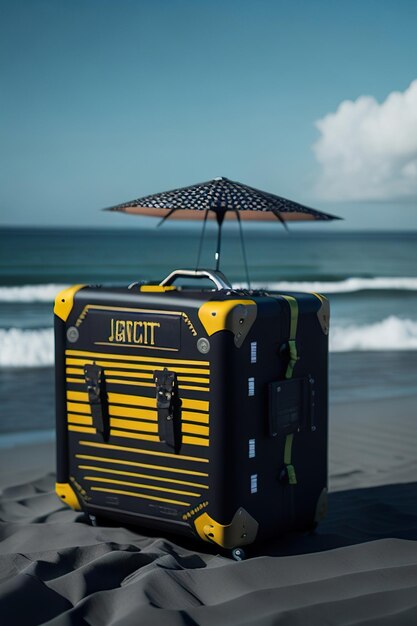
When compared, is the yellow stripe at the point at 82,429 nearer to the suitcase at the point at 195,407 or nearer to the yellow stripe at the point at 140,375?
the suitcase at the point at 195,407

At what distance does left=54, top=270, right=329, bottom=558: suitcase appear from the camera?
4.02 m

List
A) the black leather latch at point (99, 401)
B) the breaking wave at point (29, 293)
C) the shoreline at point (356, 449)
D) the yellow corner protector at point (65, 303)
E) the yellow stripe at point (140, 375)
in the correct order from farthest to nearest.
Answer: the breaking wave at point (29, 293), the shoreline at point (356, 449), the yellow corner protector at point (65, 303), the black leather latch at point (99, 401), the yellow stripe at point (140, 375)

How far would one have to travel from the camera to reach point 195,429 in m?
4.08

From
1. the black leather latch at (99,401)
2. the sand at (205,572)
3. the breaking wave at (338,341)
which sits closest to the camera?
the sand at (205,572)

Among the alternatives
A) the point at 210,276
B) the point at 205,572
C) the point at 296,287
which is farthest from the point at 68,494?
the point at 296,287

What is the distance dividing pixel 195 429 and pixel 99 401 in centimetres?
53

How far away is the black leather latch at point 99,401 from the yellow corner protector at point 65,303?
29 centimetres

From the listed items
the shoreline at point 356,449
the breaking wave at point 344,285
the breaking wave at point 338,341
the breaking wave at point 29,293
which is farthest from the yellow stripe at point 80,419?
the breaking wave at point 344,285

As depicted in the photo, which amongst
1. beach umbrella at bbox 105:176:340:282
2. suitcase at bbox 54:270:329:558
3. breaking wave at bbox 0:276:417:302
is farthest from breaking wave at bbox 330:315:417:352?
suitcase at bbox 54:270:329:558

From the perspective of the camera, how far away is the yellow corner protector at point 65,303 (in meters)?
4.48

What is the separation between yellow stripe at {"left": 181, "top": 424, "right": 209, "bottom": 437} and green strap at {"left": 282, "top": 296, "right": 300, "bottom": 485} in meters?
0.45

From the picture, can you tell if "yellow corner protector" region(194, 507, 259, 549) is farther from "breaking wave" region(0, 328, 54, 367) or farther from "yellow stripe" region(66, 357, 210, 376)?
"breaking wave" region(0, 328, 54, 367)

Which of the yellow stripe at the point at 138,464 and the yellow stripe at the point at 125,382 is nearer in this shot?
the yellow stripe at the point at 138,464

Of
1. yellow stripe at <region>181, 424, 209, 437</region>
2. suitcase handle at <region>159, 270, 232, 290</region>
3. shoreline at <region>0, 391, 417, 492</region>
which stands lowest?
shoreline at <region>0, 391, 417, 492</region>
